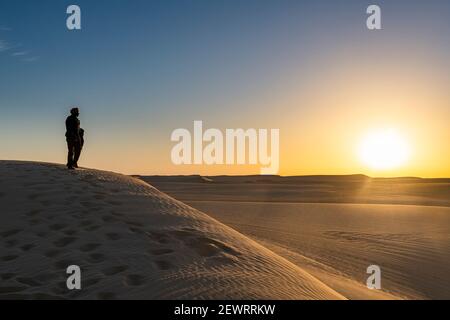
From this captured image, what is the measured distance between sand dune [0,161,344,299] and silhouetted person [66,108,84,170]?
6.29 feet

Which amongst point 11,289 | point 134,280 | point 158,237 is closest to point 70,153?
point 158,237

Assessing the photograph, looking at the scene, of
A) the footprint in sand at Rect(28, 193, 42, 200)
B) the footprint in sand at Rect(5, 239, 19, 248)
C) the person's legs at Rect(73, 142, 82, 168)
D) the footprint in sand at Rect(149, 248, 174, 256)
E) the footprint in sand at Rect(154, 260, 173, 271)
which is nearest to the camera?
the footprint in sand at Rect(154, 260, 173, 271)

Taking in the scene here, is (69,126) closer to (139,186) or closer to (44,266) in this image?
(139,186)

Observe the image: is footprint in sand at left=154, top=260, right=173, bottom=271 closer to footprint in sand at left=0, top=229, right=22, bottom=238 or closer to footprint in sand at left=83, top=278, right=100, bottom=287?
footprint in sand at left=83, top=278, right=100, bottom=287

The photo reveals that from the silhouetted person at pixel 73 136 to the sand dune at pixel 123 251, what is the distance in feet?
6.29

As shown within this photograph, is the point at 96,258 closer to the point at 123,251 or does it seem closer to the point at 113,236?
the point at 123,251

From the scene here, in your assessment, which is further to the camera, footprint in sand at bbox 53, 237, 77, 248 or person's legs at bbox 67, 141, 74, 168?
person's legs at bbox 67, 141, 74, 168

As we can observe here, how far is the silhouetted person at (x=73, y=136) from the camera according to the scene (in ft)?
37.1

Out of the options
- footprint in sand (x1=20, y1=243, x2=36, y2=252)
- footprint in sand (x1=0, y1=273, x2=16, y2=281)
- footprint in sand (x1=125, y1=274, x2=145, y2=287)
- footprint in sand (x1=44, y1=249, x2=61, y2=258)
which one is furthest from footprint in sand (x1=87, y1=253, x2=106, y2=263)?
footprint in sand (x1=20, y1=243, x2=36, y2=252)

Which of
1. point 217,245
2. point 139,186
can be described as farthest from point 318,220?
point 217,245

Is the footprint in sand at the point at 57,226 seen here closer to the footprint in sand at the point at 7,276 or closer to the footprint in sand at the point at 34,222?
the footprint in sand at the point at 34,222

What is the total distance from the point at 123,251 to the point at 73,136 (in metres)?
6.06

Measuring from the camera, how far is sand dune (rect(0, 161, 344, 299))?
5.12 metres

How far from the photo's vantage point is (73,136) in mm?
11430
